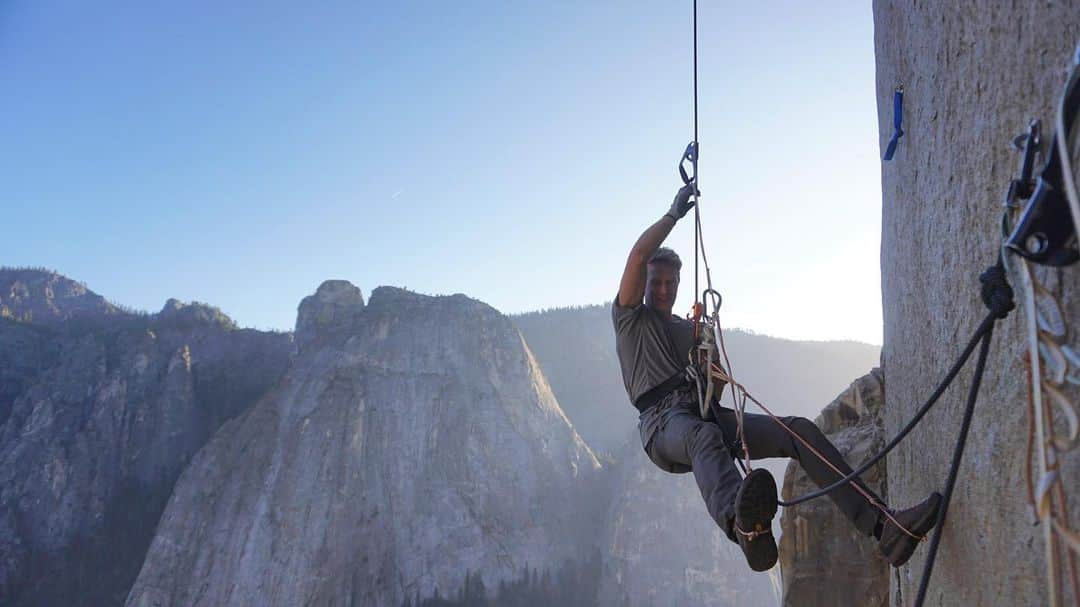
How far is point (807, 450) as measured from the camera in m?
3.21

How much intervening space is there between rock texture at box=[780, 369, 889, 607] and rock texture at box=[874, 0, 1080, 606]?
2275 mm

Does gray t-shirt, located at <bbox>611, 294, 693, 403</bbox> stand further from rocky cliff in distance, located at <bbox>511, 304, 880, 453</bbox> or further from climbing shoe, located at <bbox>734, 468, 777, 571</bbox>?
rocky cliff in distance, located at <bbox>511, 304, 880, 453</bbox>

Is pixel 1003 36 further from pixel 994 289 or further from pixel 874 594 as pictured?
pixel 874 594

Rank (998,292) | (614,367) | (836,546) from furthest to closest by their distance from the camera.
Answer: (614,367)
(836,546)
(998,292)

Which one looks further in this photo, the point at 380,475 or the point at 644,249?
the point at 380,475

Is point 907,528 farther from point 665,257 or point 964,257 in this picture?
point 665,257

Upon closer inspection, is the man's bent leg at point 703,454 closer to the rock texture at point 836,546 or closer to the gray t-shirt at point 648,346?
the gray t-shirt at point 648,346

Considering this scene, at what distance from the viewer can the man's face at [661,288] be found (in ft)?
13.5

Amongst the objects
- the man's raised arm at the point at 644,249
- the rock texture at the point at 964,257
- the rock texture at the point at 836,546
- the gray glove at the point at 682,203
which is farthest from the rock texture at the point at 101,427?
the rock texture at the point at 964,257

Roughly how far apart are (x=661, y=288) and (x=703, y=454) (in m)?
1.29

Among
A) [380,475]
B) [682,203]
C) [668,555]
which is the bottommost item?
[668,555]

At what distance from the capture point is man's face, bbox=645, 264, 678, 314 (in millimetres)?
4102

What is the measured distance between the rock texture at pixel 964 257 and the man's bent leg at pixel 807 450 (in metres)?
0.20

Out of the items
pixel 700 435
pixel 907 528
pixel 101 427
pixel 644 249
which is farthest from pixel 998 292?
pixel 101 427
